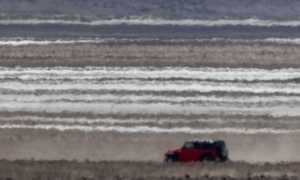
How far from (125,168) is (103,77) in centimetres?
952

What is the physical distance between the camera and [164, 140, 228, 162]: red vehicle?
1105 inches

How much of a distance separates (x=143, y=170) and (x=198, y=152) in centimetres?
335

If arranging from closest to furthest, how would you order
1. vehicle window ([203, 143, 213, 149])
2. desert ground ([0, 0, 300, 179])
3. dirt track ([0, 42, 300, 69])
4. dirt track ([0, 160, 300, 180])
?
1. dirt track ([0, 160, 300, 180])
2. vehicle window ([203, 143, 213, 149])
3. desert ground ([0, 0, 300, 179])
4. dirt track ([0, 42, 300, 69])

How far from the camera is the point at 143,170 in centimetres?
2588

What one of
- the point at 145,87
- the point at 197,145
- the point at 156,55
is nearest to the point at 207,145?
the point at 197,145

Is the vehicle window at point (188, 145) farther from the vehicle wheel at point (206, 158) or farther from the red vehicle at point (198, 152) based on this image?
the vehicle wheel at point (206, 158)

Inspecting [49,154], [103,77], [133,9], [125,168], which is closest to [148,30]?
[133,9]

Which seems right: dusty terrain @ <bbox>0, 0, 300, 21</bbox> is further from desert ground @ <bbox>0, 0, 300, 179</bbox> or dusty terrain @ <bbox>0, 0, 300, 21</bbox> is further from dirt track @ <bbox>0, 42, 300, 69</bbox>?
dirt track @ <bbox>0, 42, 300, 69</bbox>

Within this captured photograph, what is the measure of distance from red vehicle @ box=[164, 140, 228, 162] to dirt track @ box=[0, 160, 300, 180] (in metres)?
1.53

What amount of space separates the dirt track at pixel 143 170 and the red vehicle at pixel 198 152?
1528mm

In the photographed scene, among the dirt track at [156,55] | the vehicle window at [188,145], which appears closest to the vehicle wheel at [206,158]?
the vehicle window at [188,145]

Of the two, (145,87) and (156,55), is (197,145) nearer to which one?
(145,87)

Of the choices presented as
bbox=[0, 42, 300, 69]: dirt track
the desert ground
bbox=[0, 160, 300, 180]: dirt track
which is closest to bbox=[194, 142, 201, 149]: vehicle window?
the desert ground

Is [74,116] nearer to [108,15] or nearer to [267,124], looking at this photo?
[267,124]
